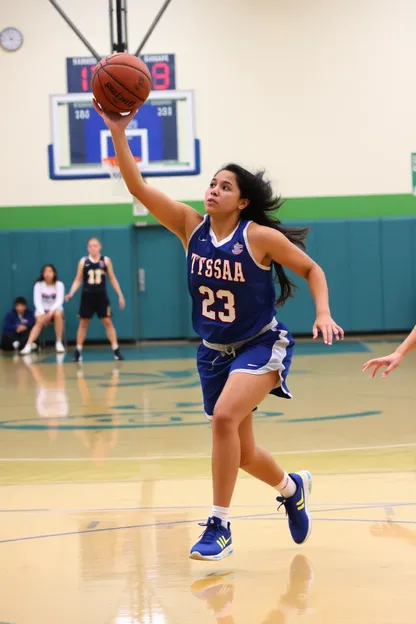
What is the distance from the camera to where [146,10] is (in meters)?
16.9

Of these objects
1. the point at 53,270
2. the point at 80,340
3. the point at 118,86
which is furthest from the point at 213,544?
the point at 53,270

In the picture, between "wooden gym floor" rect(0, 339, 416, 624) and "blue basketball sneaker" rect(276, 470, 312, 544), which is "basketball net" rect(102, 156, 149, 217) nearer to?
"wooden gym floor" rect(0, 339, 416, 624)

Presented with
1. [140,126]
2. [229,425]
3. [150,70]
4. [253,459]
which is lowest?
[253,459]

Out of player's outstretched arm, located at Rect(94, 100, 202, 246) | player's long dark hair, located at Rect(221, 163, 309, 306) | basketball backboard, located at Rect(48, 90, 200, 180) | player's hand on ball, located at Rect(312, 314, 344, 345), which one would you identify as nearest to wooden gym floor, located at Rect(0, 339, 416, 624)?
player's hand on ball, located at Rect(312, 314, 344, 345)

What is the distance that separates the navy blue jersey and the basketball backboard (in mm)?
10936

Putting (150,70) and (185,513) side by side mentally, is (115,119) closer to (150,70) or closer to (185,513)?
(185,513)

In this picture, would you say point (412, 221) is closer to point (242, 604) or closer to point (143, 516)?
point (143, 516)

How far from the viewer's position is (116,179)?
15805 millimetres

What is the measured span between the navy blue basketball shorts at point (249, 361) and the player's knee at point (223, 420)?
0.72 feet

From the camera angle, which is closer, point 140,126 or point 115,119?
point 115,119

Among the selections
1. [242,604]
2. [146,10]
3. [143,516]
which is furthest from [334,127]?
[242,604]

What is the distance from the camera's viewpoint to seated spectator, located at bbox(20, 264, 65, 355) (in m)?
16.0

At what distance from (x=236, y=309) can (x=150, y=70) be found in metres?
12.7

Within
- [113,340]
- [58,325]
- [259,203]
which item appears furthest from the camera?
[58,325]
